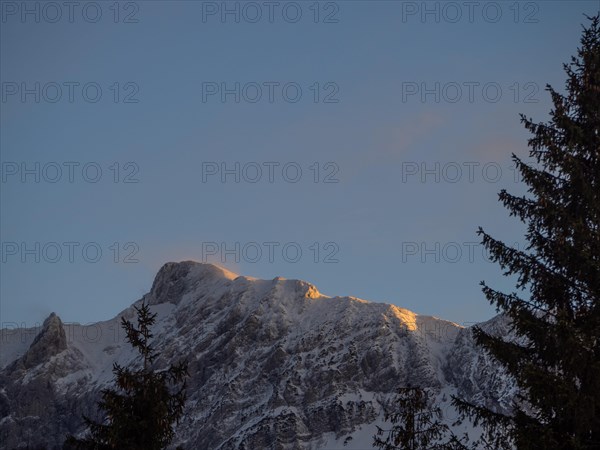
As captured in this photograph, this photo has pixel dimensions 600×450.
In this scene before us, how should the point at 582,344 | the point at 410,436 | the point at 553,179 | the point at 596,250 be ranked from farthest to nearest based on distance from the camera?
the point at 410,436 → the point at 553,179 → the point at 596,250 → the point at 582,344

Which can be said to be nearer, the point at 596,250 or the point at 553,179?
the point at 596,250

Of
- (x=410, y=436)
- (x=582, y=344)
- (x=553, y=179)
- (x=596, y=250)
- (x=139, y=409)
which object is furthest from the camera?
(x=139, y=409)

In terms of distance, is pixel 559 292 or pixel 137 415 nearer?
pixel 559 292

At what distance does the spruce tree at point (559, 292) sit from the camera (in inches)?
833

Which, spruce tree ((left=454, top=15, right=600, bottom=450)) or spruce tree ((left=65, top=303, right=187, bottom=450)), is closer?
spruce tree ((left=454, top=15, right=600, bottom=450))

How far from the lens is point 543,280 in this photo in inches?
917

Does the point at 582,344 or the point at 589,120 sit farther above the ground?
the point at 589,120

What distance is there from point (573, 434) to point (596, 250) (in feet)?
15.8

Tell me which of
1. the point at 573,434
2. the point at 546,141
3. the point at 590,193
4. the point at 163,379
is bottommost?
the point at 573,434

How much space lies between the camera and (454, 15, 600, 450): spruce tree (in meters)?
21.2

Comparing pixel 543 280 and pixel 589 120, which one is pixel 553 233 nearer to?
pixel 543 280

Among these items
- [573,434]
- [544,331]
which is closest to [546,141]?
[544,331]

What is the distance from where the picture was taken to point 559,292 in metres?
23.2

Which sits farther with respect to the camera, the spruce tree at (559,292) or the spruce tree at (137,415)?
the spruce tree at (137,415)
